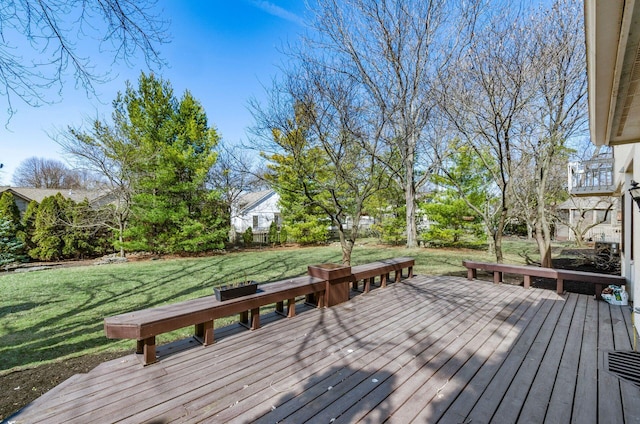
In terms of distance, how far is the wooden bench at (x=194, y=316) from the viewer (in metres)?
2.54

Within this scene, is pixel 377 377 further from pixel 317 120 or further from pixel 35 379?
pixel 317 120

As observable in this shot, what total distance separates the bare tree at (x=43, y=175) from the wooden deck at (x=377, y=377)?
34.4 meters

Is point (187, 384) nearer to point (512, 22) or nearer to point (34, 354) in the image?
point (34, 354)

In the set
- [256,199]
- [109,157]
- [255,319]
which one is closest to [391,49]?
[255,319]

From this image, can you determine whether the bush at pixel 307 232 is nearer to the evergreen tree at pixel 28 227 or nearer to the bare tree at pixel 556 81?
the evergreen tree at pixel 28 227

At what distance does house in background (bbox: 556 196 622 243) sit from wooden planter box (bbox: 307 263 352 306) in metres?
12.2

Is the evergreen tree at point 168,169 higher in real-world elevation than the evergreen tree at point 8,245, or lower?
higher

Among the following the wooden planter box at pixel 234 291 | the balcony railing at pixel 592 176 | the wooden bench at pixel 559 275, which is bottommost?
the wooden bench at pixel 559 275

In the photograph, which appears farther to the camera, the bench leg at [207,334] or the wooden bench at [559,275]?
the wooden bench at [559,275]

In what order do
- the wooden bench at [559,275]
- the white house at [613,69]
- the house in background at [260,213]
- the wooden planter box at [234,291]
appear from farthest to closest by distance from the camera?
the house in background at [260,213] → the wooden bench at [559,275] → the wooden planter box at [234,291] → the white house at [613,69]

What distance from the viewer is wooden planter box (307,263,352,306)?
14.1 feet

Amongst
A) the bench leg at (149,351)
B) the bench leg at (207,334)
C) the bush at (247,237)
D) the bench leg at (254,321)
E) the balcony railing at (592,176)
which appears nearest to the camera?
the bench leg at (149,351)

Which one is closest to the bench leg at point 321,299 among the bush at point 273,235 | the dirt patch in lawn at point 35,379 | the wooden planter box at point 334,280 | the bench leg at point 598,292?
the wooden planter box at point 334,280

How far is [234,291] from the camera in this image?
3279 millimetres
